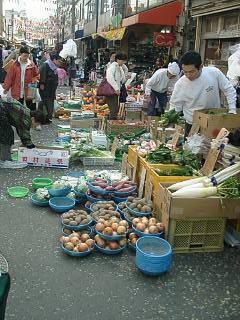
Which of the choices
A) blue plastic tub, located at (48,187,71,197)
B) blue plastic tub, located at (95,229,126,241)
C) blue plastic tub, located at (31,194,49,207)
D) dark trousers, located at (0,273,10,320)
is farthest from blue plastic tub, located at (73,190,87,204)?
dark trousers, located at (0,273,10,320)

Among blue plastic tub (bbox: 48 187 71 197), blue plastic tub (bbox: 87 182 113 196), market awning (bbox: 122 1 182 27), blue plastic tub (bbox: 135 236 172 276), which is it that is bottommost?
blue plastic tub (bbox: 135 236 172 276)

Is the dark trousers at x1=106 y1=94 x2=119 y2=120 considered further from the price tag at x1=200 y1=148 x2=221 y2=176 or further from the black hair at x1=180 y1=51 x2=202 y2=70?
the price tag at x1=200 y1=148 x2=221 y2=176

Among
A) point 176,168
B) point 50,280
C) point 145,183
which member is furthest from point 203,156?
point 50,280

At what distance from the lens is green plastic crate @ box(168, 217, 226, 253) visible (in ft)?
13.6

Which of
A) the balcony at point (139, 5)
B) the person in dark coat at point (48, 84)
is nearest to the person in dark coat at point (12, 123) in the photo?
the person in dark coat at point (48, 84)

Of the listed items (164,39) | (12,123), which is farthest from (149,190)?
(164,39)

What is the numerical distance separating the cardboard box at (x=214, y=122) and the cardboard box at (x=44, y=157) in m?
2.74

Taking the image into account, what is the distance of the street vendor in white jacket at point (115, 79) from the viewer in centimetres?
991

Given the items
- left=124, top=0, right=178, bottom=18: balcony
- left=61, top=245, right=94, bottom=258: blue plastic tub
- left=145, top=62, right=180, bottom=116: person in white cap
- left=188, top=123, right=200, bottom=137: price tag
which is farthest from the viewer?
left=124, top=0, right=178, bottom=18: balcony

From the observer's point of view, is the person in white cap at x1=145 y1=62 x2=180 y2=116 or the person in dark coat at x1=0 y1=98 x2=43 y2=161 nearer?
the person in dark coat at x1=0 y1=98 x2=43 y2=161

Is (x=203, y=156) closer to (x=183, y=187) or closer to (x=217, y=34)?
(x=183, y=187)

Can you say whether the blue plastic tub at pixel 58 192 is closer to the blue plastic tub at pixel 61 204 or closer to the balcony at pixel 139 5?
the blue plastic tub at pixel 61 204

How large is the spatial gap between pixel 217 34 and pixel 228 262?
744 cm

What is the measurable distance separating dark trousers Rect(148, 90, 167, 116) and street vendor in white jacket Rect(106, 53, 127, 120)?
956mm
